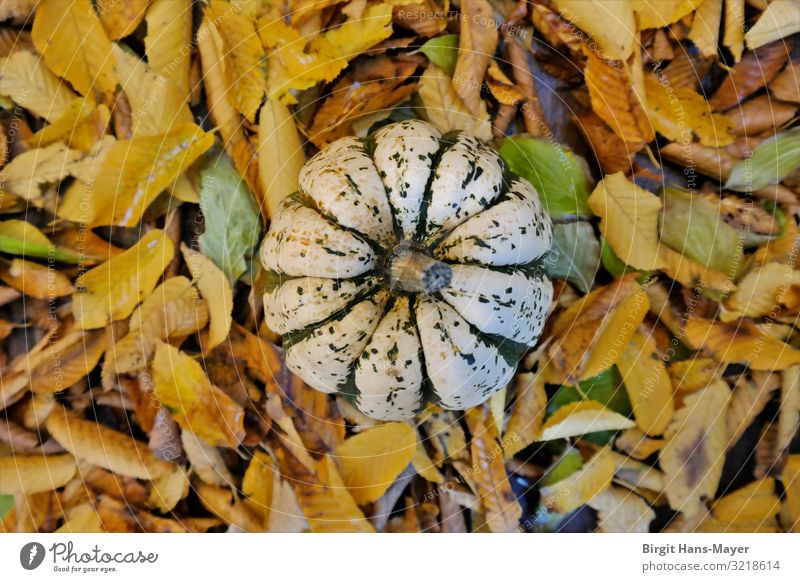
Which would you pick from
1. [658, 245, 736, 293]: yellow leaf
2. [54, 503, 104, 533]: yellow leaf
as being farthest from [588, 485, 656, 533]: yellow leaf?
[54, 503, 104, 533]: yellow leaf

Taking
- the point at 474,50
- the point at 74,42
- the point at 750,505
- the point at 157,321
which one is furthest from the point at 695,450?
the point at 74,42

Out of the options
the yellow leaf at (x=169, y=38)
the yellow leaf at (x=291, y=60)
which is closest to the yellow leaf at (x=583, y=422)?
the yellow leaf at (x=291, y=60)

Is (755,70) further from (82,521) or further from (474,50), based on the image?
(82,521)

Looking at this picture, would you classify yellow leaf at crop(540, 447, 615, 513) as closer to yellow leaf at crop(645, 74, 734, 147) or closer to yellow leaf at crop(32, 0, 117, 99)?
yellow leaf at crop(645, 74, 734, 147)

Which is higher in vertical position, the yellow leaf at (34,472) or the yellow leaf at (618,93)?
the yellow leaf at (618,93)

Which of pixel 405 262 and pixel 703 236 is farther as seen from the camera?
pixel 703 236

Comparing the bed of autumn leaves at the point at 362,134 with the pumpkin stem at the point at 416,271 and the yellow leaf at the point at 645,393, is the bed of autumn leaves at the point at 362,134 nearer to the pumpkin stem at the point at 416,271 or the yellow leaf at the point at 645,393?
the yellow leaf at the point at 645,393

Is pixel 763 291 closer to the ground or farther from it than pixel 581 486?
farther from it
